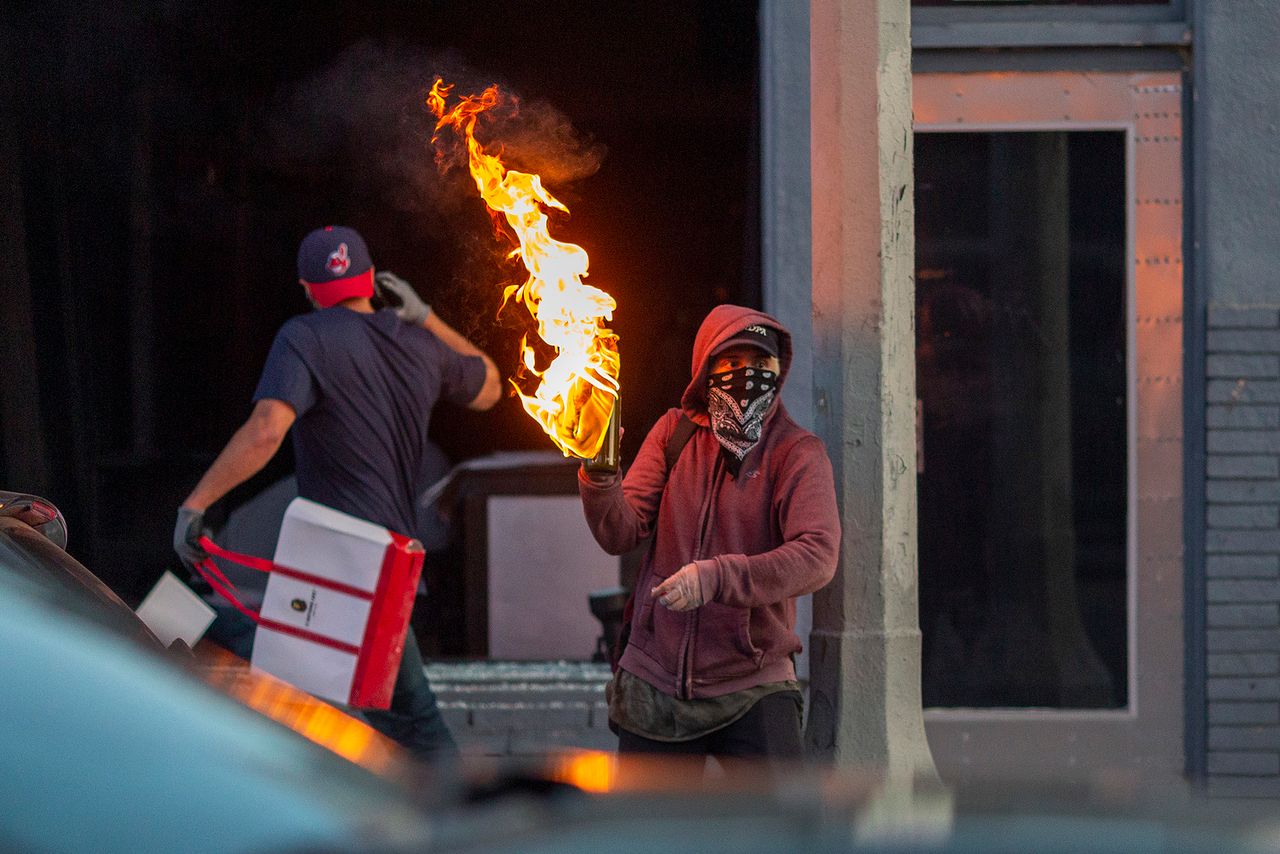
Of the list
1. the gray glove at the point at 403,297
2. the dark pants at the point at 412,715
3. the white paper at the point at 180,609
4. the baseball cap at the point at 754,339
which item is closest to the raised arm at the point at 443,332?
the gray glove at the point at 403,297

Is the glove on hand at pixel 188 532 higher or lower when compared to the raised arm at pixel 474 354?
lower

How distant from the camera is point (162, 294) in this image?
7.14 m

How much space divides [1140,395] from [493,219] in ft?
9.49

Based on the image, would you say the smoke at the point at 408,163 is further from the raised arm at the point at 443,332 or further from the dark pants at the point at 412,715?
the dark pants at the point at 412,715

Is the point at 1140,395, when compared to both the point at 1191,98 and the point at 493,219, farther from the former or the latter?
the point at 493,219

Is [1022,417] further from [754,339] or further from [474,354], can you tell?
[754,339]

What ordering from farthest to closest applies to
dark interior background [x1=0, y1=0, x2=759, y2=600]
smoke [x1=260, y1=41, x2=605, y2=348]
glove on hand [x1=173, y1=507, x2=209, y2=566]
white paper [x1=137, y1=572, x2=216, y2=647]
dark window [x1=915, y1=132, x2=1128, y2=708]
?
dark window [x1=915, y1=132, x2=1128, y2=708], dark interior background [x1=0, y1=0, x2=759, y2=600], smoke [x1=260, y1=41, x2=605, y2=348], glove on hand [x1=173, y1=507, x2=209, y2=566], white paper [x1=137, y1=572, x2=216, y2=647]

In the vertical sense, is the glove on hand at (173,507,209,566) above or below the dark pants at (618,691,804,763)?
above

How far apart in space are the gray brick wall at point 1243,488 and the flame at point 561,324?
3142mm

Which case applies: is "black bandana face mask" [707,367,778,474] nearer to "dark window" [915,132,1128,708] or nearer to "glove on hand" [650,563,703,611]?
"glove on hand" [650,563,703,611]

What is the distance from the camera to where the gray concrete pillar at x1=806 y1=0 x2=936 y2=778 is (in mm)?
4789

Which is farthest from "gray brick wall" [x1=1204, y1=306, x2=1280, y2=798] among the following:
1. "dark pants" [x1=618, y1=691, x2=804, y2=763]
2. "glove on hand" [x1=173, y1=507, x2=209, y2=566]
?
"glove on hand" [x1=173, y1=507, x2=209, y2=566]

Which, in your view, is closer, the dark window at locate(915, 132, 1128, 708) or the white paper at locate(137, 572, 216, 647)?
the white paper at locate(137, 572, 216, 647)

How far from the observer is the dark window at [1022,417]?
7.08 meters
